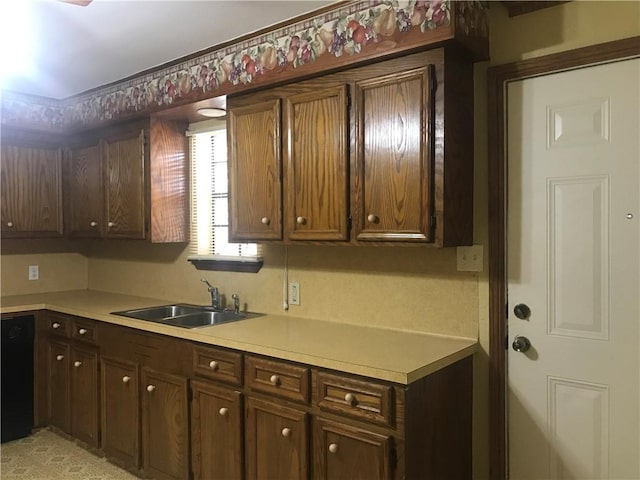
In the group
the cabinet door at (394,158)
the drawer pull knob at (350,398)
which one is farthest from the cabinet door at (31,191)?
the drawer pull knob at (350,398)

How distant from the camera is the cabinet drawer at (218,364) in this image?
240 centimetres

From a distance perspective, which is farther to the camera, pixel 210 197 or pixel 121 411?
pixel 210 197

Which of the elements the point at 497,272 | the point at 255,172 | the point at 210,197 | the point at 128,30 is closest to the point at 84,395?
the point at 210,197

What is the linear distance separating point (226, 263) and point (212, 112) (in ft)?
3.09

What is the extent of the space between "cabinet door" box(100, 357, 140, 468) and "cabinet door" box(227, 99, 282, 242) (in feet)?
3.34

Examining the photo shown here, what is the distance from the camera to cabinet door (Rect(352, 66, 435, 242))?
2.13m

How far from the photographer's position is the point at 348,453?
2004mm

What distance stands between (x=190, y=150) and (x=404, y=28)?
1914 mm

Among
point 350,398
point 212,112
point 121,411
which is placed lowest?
point 121,411

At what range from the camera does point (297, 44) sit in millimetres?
2486

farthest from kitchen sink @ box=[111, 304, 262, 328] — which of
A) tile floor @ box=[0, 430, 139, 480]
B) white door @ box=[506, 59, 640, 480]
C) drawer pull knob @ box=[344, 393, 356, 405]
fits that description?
white door @ box=[506, 59, 640, 480]

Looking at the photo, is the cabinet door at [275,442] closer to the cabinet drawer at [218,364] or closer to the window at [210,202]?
the cabinet drawer at [218,364]

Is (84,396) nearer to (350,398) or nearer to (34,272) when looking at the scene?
(34,272)

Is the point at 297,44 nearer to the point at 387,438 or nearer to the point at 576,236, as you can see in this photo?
the point at 576,236
